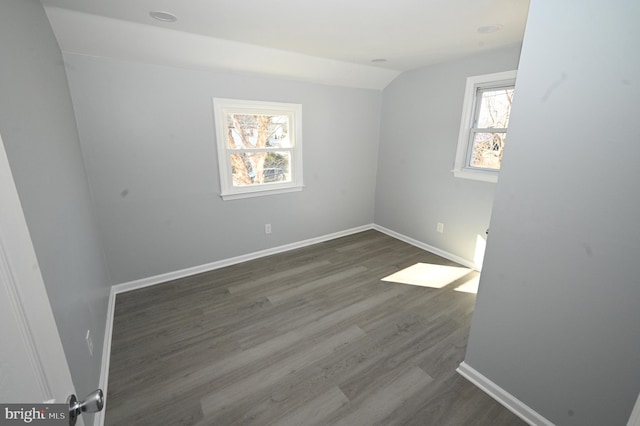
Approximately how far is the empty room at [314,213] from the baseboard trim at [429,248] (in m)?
0.04

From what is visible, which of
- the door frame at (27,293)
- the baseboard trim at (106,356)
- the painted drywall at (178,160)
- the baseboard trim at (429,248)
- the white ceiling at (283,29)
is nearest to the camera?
the door frame at (27,293)

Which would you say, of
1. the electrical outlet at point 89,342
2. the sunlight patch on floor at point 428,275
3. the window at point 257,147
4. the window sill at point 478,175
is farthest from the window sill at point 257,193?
the window sill at point 478,175

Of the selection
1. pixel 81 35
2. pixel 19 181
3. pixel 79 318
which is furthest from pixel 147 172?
pixel 19 181

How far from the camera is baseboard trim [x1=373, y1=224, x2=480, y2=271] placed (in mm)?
3352

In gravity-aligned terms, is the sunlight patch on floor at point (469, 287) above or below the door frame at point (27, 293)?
below

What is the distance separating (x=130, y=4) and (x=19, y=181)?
1.48 m

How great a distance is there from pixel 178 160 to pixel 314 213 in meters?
1.89

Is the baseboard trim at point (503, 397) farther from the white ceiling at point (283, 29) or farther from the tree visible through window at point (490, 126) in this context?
the white ceiling at point (283, 29)

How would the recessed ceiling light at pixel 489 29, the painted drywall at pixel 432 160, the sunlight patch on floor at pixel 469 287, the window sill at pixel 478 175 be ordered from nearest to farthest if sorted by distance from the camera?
the recessed ceiling light at pixel 489 29, the sunlight patch on floor at pixel 469 287, the window sill at pixel 478 175, the painted drywall at pixel 432 160

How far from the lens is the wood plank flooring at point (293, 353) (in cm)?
162

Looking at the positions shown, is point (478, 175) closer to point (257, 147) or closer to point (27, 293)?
point (257, 147)

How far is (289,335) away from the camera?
222cm

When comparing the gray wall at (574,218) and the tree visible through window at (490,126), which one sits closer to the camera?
the gray wall at (574,218)

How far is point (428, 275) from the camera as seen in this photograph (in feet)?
10.3
